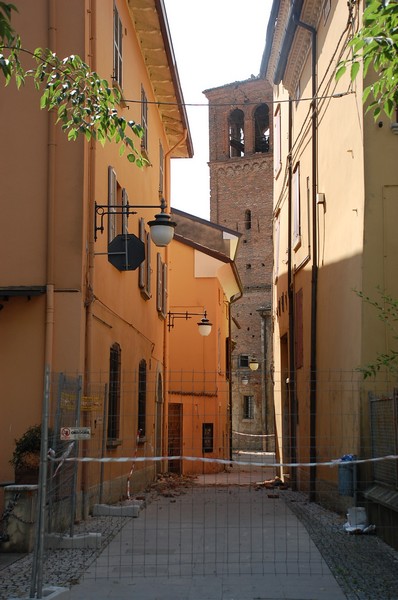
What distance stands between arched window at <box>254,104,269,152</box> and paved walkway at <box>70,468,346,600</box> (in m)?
45.7

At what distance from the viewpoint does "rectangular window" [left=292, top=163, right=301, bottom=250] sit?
19.4 m

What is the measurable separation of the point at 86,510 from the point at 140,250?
13.5ft

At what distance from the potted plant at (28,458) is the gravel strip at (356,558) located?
3.51m

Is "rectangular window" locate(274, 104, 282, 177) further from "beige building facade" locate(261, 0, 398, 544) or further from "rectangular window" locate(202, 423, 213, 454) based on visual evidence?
"rectangular window" locate(202, 423, 213, 454)

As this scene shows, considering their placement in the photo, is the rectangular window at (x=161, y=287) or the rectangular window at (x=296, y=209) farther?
the rectangular window at (x=161, y=287)

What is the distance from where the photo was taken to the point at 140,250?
1398cm

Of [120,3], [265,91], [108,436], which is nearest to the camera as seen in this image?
[108,436]

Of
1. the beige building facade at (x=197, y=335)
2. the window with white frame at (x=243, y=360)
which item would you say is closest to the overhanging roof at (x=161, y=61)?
the beige building facade at (x=197, y=335)

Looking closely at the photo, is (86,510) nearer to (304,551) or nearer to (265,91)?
(304,551)

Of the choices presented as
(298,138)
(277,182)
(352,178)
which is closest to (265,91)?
(277,182)

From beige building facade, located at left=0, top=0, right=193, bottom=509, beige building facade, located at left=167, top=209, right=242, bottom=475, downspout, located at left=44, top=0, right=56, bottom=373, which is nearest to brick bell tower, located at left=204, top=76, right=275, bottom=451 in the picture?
beige building facade, located at left=167, top=209, right=242, bottom=475

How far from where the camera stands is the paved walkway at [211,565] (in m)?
7.83

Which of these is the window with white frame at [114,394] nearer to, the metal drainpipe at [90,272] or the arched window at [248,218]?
the metal drainpipe at [90,272]

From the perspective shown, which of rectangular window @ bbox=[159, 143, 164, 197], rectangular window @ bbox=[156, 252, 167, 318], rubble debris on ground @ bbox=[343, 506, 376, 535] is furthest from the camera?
rectangular window @ bbox=[159, 143, 164, 197]
